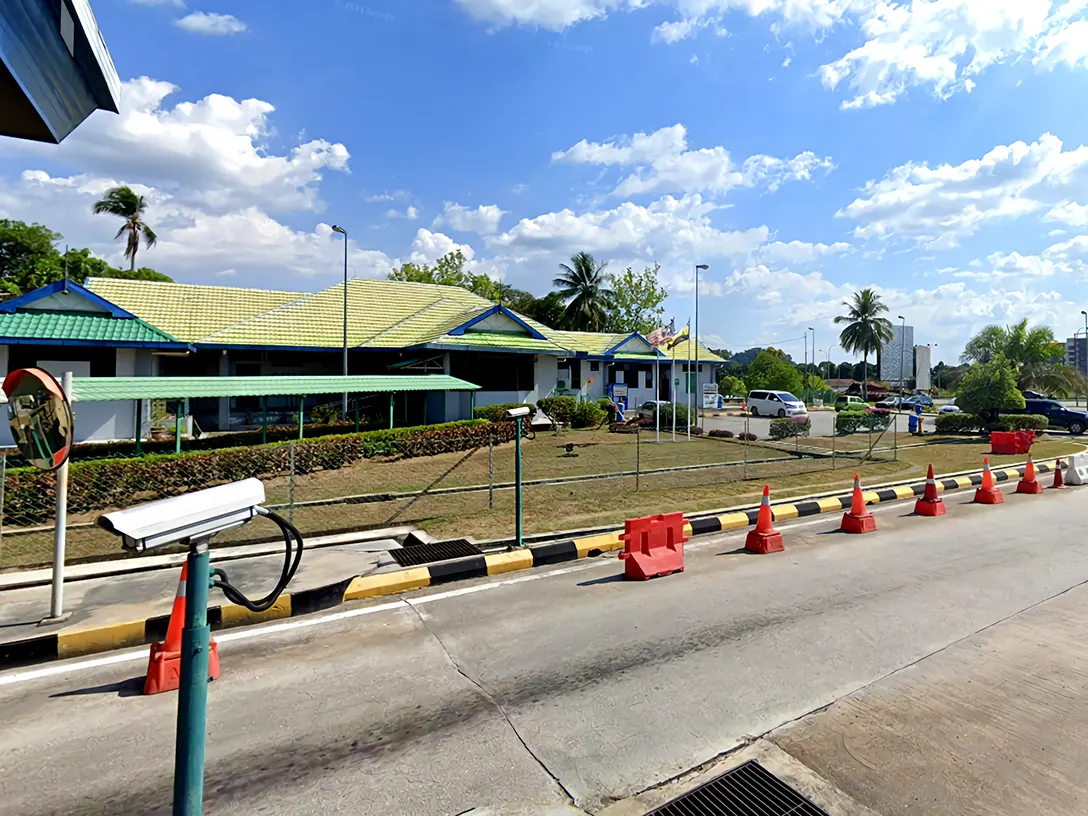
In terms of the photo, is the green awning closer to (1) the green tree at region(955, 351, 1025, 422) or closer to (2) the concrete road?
(2) the concrete road

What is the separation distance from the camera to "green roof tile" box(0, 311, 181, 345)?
51.8 ft

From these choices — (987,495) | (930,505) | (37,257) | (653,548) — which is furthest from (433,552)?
(37,257)

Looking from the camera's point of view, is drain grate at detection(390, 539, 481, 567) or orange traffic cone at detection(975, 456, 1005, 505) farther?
orange traffic cone at detection(975, 456, 1005, 505)

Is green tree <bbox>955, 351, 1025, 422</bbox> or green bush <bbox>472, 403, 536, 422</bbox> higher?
green tree <bbox>955, 351, 1025, 422</bbox>

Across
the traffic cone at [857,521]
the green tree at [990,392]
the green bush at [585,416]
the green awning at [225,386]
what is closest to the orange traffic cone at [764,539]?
the traffic cone at [857,521]

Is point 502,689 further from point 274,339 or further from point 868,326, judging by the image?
point 868,326

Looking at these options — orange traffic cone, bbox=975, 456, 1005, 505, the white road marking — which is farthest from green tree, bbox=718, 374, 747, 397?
the white road marking

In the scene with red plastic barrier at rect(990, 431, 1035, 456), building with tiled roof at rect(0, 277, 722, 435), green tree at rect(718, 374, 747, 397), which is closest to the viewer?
building with tiled roof at rect(0, 277, 722, 435)

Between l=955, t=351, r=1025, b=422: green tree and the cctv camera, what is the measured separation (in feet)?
95.5

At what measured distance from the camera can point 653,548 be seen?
7.19 m

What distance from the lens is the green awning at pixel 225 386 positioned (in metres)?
11.9

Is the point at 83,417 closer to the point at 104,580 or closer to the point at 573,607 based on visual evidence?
the point at 104,580

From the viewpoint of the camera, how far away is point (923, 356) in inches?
849

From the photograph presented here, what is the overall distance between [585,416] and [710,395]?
18.2 meters
